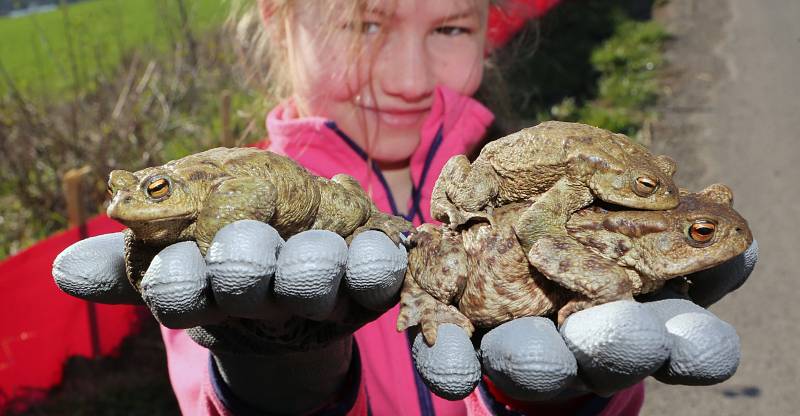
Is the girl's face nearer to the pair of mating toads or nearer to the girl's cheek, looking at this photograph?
the girl's cheek

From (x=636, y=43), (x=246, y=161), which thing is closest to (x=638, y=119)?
(x=636, y=43)

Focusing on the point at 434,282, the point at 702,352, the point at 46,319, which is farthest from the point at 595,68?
the point at 702,352

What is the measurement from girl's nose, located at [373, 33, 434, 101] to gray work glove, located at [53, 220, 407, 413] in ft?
3.31

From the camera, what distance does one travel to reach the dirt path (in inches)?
167

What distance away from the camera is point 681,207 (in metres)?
1.54

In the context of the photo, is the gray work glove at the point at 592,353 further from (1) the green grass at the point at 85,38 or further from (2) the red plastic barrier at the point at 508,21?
(1) the green grass at the point at 85,38

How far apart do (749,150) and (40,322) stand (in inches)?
253

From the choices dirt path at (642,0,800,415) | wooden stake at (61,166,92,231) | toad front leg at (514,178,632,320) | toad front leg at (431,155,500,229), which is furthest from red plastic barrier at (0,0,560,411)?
dirt path at (642,0,800,415)

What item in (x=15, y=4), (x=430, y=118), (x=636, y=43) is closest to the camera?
(x=430, y=118)

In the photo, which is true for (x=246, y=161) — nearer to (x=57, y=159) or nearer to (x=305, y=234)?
(x=305, y=234)

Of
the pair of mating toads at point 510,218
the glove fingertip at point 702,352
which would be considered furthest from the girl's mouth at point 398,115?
the glove fingertip at point 702,352

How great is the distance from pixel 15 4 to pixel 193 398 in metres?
Result: 4.97

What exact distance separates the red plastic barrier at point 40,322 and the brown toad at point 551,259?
107 inches

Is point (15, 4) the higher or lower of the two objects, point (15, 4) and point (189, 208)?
the lower
